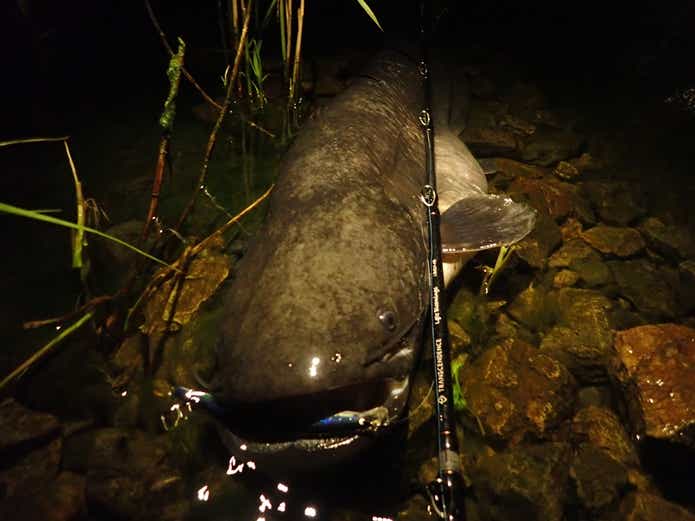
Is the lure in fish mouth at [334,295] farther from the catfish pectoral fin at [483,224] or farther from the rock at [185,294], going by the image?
the rock at [185,294]

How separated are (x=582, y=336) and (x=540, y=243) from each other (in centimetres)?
81

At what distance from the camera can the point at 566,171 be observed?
4.13 metres

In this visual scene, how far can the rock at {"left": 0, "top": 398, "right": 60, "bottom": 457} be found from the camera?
7.54ft

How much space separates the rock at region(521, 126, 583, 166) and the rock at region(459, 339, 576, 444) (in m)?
2.30

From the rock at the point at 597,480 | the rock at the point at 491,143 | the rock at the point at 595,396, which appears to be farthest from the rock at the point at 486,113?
the rock at the point at 597,480

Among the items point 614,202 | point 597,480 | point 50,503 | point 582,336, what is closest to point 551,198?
point 614,202

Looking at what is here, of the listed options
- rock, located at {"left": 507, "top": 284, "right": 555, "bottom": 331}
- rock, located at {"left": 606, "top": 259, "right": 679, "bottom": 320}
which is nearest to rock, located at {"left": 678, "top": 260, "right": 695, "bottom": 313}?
rock, located at {"left": 606, "top": 259, "right": 679, "bottom": 320}

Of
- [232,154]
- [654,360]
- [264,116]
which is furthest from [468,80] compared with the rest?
[654,360]

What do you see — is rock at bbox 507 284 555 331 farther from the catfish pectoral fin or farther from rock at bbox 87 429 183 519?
rock at bbox 87 429 183 519

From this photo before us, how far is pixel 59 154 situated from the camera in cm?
425

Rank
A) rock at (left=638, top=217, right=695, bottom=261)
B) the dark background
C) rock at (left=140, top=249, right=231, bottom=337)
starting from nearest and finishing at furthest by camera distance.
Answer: rock at (left=140, top=249, right=231, bottom=337) < rock at (left=638, top=217, right=695, bottom=261) < the dark background

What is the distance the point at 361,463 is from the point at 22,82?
5.66 m

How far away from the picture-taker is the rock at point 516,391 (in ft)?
7.70

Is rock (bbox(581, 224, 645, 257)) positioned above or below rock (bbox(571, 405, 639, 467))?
above
